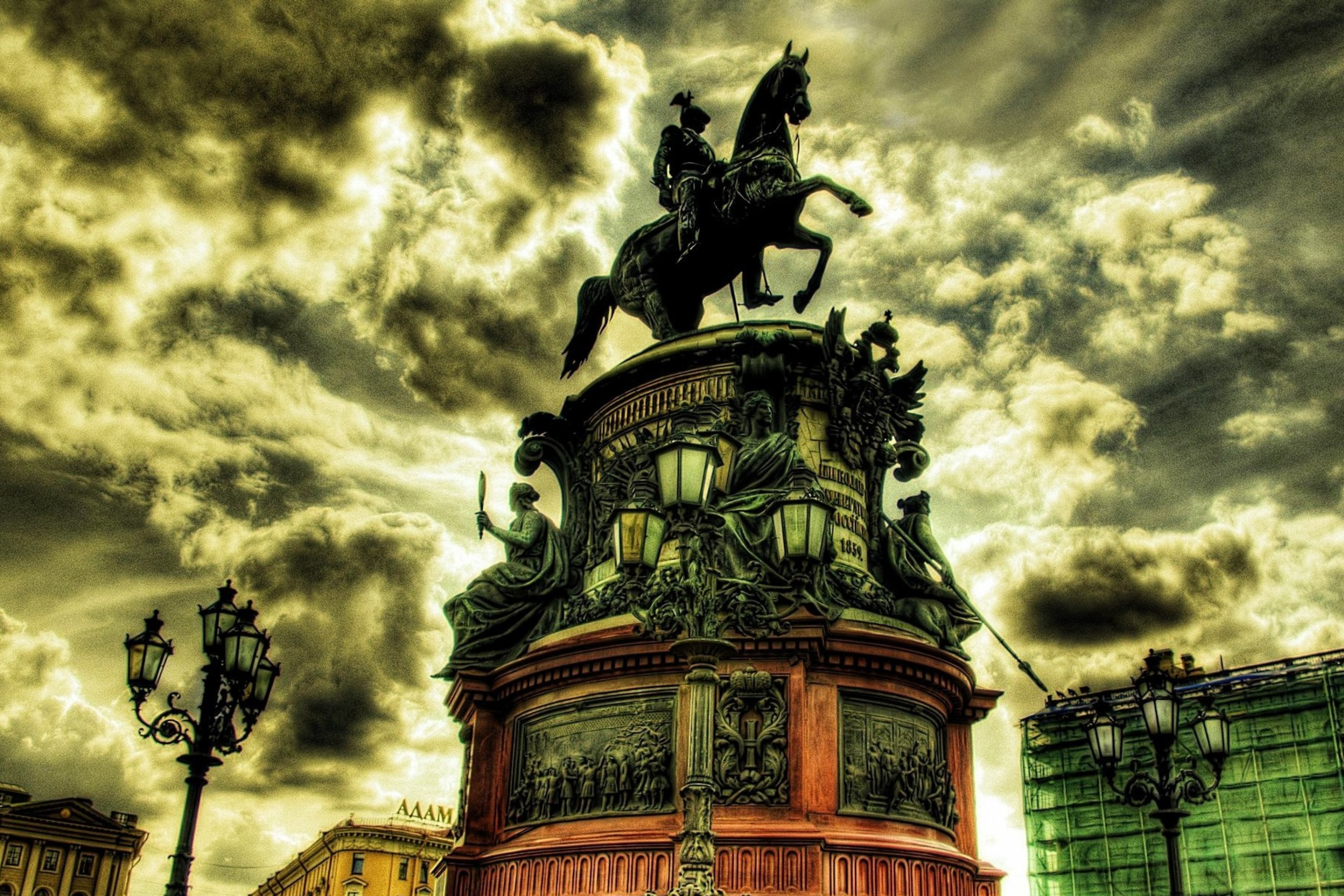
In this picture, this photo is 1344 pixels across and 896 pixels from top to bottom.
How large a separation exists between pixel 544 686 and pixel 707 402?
4.50 metres

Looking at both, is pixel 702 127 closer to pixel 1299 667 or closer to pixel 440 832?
pixel 1299 667

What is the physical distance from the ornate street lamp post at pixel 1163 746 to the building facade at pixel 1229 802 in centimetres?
2220

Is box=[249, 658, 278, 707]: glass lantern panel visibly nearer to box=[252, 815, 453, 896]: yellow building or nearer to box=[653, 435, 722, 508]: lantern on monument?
box=[653, 435, 722, 508]: lantern on monument

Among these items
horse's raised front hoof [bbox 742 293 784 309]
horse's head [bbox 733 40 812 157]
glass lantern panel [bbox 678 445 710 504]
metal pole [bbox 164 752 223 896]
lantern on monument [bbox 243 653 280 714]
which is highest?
horse's head [bbox 733 40 812 157]

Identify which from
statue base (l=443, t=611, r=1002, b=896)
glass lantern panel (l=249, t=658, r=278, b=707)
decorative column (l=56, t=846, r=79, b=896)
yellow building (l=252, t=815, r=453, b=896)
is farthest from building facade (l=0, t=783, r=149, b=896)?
glass lantern panel (l=249, t=658, r=278, b=707)

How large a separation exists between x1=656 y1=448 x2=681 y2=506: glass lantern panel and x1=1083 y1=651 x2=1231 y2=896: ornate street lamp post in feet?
20.1

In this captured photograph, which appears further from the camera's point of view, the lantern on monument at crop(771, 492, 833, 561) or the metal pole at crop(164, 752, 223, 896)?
the metal pole at crop(164, 752, 223, 896)

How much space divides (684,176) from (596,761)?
34.1 feet

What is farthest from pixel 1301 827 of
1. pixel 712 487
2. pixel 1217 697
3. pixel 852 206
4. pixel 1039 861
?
pixel 712 487

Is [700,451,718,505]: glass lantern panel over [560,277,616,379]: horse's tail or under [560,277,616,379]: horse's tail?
under

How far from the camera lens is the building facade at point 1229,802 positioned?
34.5 meters

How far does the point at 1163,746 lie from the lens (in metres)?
11.9

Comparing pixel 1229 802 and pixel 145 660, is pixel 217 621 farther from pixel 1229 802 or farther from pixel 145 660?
pixel 1229 802

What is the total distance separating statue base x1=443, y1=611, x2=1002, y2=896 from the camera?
13.3 meters
